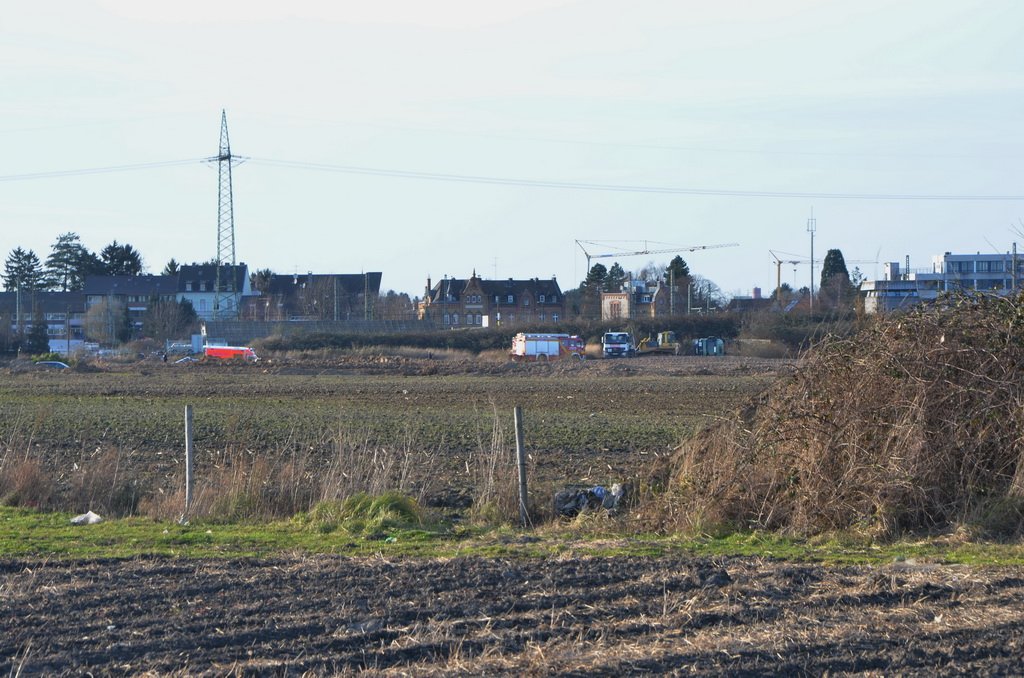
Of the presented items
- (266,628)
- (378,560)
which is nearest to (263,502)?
(378,560)

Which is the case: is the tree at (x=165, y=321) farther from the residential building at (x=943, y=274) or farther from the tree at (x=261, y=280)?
the residential building at (x=943, y=274)

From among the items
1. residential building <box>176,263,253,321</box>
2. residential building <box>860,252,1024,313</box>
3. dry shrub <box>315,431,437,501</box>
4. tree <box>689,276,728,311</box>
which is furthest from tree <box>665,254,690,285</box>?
dry shrub <box>315,431,437,501</box>

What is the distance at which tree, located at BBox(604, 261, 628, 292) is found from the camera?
144 metres

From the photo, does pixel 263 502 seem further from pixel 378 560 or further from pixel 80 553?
pixel 378 560

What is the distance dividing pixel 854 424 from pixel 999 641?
5118mm

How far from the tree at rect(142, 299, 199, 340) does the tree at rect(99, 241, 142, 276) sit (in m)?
34.5

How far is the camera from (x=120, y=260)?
134 meters

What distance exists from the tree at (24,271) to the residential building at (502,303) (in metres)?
51.1

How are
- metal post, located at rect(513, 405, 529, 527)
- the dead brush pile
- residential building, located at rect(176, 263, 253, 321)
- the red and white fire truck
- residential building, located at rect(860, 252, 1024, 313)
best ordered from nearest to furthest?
the dead brush pile
metal post, located at rect(513, 405, 529, 527)
residential building, located at rect(860, 252, 1024, 313)
the red and white fire truck
residential building, located at rect(176, 263, 253, 321)

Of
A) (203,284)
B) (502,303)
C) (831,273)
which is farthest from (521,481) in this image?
(203,284)

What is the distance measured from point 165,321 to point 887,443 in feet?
314

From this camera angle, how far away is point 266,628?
7.19 metres

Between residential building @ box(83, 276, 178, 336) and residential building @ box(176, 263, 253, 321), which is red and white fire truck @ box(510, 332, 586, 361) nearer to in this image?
residential building @ box(176, 263, 253, 321)

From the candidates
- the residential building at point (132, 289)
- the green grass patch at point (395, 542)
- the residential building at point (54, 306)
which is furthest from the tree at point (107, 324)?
the green grass patch at point (395, 542)
